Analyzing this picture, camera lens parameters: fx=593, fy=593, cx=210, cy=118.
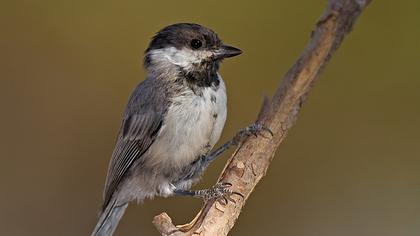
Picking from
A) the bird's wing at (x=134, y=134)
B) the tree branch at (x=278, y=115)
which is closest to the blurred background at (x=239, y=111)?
the bird's wing at (x=134, y=134)

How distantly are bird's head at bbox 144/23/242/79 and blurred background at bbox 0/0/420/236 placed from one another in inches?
25.4

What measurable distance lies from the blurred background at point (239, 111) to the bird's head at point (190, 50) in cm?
64

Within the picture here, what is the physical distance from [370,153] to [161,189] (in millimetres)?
1169

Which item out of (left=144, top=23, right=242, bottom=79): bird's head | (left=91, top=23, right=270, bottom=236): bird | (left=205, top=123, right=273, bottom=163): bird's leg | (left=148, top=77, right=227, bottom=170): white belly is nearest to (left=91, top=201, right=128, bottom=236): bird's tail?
(left=91, top=23, right=270, bottom=236): bird

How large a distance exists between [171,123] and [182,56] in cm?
29

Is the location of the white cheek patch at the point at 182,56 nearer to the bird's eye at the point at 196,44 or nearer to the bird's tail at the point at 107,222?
the bird's eye at the point at 196,44

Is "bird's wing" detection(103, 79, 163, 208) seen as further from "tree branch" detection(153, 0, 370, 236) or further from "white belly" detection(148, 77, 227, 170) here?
"tree branch" detection(153, 0, 370, 236)

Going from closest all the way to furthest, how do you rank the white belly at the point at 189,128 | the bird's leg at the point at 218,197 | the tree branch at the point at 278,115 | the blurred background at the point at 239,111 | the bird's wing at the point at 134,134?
the tree branch at the point at 278,115 < the bird's leg at the point at 218,197 < the white belly at the point at 189,128 < the bird's wing at the point at 134,134 < the blurred background at the point at 239,111

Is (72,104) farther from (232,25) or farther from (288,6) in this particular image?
(288,6)

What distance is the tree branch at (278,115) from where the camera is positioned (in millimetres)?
1791

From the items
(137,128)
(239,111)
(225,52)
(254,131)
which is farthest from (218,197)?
(239,111)

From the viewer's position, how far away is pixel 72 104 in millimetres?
3064

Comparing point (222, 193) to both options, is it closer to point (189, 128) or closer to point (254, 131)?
point (254, 131)

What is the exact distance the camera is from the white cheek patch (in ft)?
7.80
